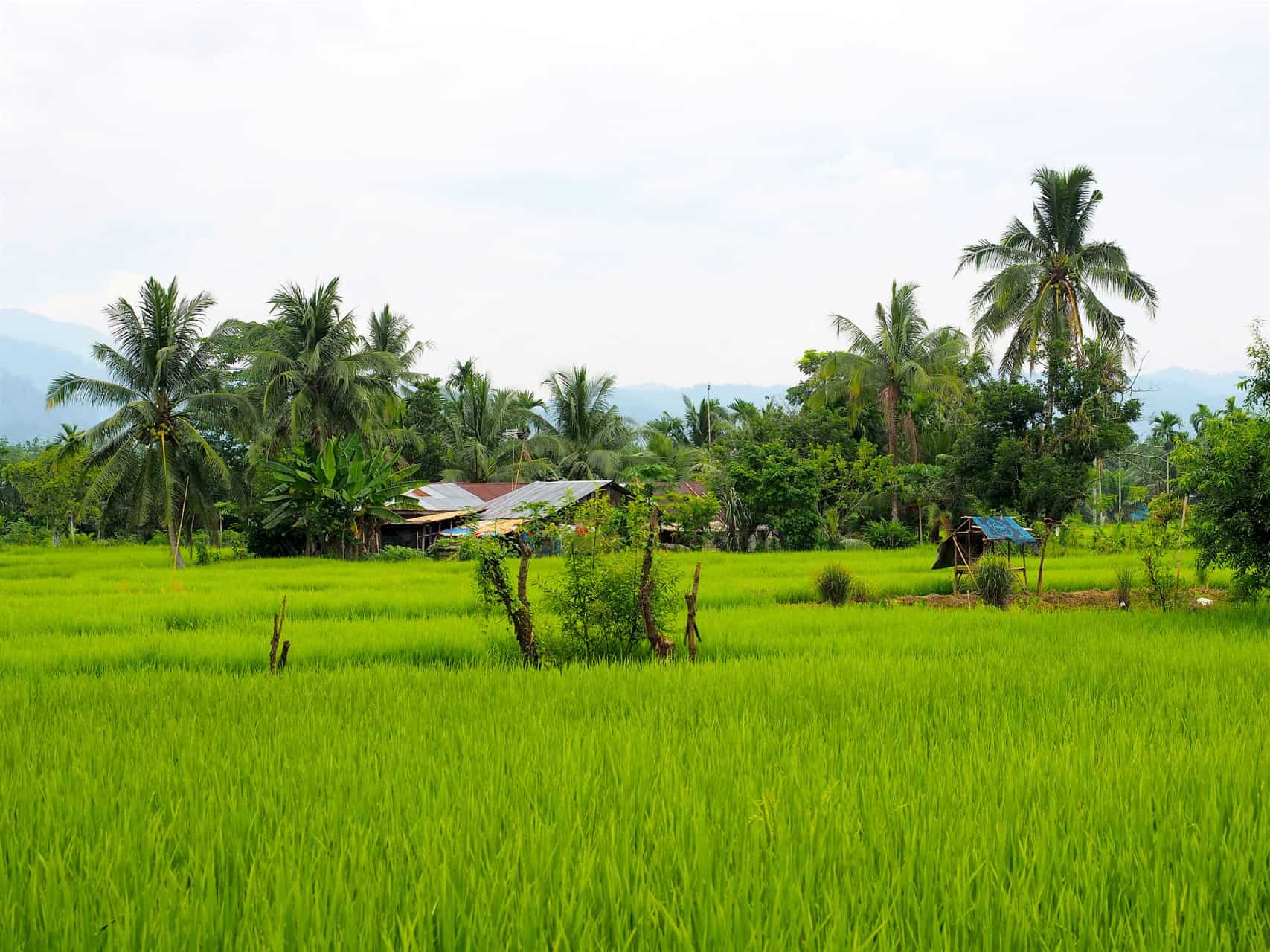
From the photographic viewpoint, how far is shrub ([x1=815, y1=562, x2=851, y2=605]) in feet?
40.8

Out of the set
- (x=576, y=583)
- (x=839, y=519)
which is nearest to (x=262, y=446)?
(x=839, y=519)

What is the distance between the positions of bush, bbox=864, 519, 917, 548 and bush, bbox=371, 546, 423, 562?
11561 millimetres

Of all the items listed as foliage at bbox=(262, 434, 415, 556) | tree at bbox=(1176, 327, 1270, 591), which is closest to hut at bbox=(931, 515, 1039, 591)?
tree at bbox=(1176, 327, 1270, 591)

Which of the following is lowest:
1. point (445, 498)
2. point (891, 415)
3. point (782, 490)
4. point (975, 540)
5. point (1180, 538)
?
point (975, 540)

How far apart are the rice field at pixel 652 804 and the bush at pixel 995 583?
4.83m

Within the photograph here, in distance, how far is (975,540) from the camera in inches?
573

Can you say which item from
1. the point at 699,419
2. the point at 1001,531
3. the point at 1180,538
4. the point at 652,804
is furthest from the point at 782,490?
the point at 652,804

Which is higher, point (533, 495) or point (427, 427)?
point (427, 427)

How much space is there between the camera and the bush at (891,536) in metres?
23.5

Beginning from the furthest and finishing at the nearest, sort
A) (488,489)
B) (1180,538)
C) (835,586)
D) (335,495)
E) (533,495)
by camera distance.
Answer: (488,489) < (533,495) < (335,495) < (835,586) < (1180,538)

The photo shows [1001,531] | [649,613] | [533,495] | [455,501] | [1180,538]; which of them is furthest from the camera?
[455,501]

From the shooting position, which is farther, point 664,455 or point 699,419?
point 699,419

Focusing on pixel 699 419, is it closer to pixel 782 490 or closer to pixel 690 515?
pixel 690 515

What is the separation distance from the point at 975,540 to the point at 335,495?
1354 centimetres
